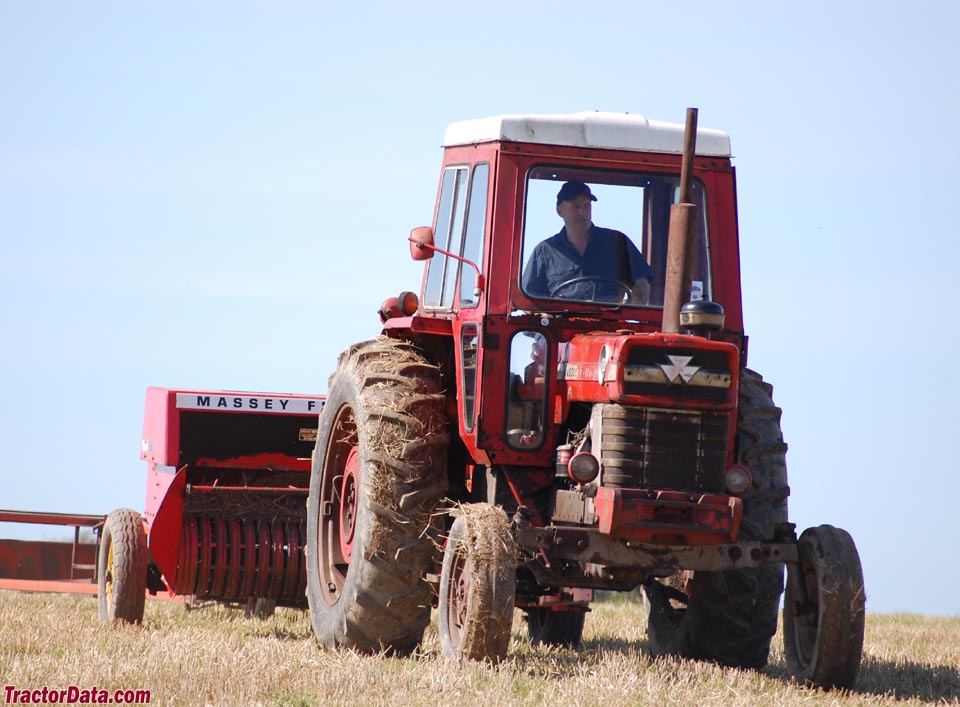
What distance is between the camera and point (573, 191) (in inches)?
316

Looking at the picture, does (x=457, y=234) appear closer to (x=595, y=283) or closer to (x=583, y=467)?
(x=595, y=283)

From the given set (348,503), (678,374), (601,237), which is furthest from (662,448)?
(348,503)

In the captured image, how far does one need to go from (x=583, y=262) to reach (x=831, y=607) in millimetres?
2163

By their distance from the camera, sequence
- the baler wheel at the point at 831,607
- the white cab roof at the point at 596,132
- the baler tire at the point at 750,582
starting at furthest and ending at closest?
the white cab roof at the point at 596,132 < the baler tire at the point at 750,582 < the baler wheel at the point at 831,607

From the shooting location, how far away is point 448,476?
27.3 feet

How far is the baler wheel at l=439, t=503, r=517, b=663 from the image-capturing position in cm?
679

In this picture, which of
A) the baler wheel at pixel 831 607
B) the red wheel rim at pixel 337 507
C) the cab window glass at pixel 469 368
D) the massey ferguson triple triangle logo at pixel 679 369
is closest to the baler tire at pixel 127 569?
the red wheel rim at pixel 337 507

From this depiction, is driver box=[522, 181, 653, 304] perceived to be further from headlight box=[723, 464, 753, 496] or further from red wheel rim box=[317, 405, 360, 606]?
red wheel rim box=[317, 405, 360, 606]

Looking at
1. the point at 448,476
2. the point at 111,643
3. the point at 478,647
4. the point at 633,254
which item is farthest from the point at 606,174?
the point at 111,643

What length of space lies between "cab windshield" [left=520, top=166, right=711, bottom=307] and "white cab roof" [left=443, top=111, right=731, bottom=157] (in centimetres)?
16

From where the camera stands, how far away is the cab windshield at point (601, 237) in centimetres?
784

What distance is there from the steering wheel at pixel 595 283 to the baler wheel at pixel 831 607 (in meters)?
1.55

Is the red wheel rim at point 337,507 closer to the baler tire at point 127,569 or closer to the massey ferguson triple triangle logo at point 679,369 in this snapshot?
the baler tire at point 127,569

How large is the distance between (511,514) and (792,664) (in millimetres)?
1572
